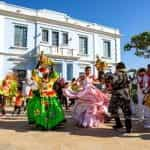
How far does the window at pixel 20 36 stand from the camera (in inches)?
1139

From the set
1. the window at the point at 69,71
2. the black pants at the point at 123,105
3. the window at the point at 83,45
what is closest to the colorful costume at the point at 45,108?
the black pants at the point at 123,105

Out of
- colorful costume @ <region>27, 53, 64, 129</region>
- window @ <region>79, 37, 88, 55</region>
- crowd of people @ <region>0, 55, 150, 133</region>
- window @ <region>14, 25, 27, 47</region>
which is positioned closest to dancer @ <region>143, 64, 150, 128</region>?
crowd of people @ <region>0, 55, 150, 133</region>

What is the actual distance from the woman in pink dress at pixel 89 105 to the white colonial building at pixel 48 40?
19.4m

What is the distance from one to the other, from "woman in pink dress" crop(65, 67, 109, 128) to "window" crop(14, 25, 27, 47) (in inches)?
815

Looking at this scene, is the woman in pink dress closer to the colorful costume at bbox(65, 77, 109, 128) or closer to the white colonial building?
the colorful costume at bbox(65, 77, 109, 128)

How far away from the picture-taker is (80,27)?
33.2 meters

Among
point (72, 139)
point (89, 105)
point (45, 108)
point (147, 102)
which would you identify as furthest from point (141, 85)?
point (72, 139)

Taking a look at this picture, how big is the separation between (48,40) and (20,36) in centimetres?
268

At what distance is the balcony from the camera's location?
29.5 metres

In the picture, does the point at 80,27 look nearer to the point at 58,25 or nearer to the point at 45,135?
the point at 58,25

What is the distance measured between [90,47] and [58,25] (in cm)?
448

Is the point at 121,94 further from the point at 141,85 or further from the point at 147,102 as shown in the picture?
the point at 141,85

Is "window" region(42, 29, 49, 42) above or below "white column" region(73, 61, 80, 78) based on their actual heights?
above

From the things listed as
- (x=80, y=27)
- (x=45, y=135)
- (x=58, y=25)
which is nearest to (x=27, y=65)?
(x=58, y=25)
